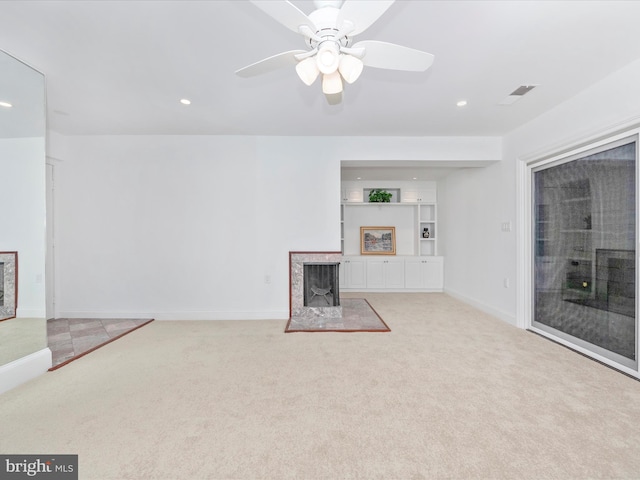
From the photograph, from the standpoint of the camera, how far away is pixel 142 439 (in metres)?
1.73

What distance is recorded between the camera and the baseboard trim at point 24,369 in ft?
7.49

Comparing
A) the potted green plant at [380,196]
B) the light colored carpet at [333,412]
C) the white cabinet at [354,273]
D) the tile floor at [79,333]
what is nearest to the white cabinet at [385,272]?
the white cabinet at [354,273]

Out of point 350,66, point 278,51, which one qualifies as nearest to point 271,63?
point 350,66

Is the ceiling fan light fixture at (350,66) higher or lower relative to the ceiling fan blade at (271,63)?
lower

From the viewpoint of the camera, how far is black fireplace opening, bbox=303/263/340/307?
14.0 ft

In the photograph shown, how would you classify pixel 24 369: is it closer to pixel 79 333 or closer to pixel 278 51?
pixel 79 333

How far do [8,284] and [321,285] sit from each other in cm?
324

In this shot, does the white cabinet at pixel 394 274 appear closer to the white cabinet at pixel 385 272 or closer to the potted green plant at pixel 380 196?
the white cabinet at pixel 385 272

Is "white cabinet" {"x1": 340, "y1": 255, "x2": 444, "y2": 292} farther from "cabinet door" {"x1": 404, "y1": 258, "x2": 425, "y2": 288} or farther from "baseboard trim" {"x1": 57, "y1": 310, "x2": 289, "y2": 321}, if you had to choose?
"baseboard trim" {"x1": 57, "y1": 310, "x2": 289, "y2": 321}

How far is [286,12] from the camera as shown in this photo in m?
1.38

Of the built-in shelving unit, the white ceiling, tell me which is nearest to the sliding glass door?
the white ceiling

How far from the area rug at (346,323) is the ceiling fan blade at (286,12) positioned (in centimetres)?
311

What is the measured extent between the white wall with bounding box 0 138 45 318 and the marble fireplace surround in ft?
8.65

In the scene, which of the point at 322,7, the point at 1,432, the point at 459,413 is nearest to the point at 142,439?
the point at 1,432
